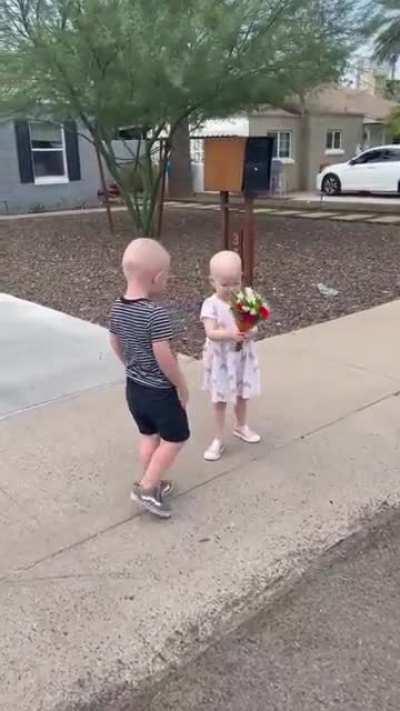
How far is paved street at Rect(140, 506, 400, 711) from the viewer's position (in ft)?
6.71

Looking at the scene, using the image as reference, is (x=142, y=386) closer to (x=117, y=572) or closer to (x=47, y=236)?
(x=117, y=572)

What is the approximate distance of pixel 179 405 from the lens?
114 inches

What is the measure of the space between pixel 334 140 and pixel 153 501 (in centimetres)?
2829

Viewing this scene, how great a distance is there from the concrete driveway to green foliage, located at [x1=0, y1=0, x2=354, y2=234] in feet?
13.3

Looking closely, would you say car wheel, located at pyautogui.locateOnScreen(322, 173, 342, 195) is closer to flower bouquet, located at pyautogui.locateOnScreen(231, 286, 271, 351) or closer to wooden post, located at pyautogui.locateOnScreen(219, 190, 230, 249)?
wooden post, located at pyautogui.locateOnScreen(219, 190, 230, 249)

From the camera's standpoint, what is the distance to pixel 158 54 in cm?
848

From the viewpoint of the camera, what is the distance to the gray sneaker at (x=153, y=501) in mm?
2982

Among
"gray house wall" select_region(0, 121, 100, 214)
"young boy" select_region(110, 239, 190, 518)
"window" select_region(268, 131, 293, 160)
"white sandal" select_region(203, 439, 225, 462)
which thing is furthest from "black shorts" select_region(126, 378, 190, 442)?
"window" select_region(268, 131, 293, 160)

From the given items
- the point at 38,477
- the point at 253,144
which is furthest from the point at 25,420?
the point at 253,144

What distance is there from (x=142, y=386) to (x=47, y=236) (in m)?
10.2

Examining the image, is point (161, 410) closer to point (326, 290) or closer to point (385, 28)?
point (326, 290)

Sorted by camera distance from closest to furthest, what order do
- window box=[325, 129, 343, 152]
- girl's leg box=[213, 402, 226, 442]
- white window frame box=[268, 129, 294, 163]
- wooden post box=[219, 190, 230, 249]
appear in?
girl's leg box=[213, 402, 226, 442] → wooden post box=[219, 190, 230, 249] → white window frame box=[268, 129, 294, 163] → window box=[325, 129, 343, 152]

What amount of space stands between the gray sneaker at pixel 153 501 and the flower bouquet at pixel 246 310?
0.93 metres

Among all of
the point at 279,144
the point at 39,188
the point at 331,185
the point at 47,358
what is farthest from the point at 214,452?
the point at 279,144
